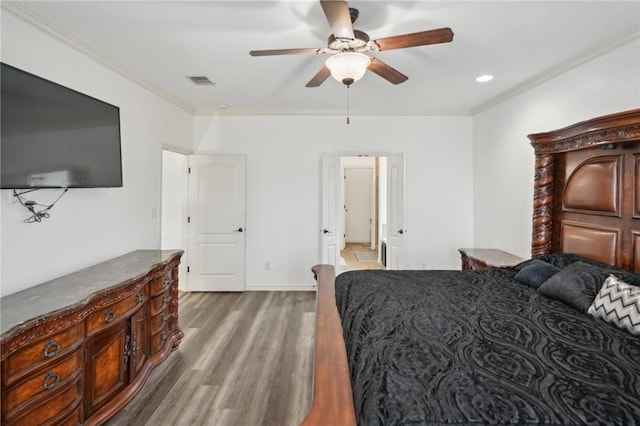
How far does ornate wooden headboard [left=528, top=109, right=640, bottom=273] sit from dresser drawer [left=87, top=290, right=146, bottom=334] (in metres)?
3.58

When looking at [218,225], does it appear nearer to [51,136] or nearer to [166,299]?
[166,299]

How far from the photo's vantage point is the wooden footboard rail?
99 centimetres

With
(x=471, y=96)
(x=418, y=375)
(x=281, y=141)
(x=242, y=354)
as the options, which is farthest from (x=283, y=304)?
(x=471, y=96)

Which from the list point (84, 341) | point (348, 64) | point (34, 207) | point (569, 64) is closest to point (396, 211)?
point (569, 64)

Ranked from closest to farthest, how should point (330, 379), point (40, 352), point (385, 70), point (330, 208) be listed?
point (330, 379)
point (40, 352)
point (385, 70)
point (330, 208)

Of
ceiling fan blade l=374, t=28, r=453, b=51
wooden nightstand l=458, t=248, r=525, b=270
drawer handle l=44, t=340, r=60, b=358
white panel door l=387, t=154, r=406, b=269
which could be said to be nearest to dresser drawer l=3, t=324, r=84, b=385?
Result: drawer handle l=44, t=340, r=60, b=358

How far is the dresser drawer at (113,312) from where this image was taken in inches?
72.9

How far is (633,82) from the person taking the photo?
2.33 meters

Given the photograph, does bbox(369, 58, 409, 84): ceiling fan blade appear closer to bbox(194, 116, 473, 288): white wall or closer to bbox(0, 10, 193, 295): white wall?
bbox(194, 116, 473, 288): white wall

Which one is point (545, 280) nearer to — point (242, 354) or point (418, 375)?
point (418, 375)

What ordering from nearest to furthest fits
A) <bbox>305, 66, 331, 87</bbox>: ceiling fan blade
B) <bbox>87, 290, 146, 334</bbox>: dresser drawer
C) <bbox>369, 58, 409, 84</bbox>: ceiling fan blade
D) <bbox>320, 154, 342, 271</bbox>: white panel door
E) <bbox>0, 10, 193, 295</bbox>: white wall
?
1. <bbox>87, 290, 146, 334</bbox>: dresser drawer
2. <bbox>0, 10, 193, 295</bbox>: white wall
3. <bbox>369, 58, 409, 84</bbox>: ceiling fan blade
4. <bbox>305, 66, 331, 87</bbox>: ceiling fan blade
5. <bbox>320, 154, 342, 271</bbox>: white panel door

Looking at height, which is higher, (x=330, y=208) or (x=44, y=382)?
(x=330, y=208)

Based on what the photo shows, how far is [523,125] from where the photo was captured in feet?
11.6

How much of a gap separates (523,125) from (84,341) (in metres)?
4.53
